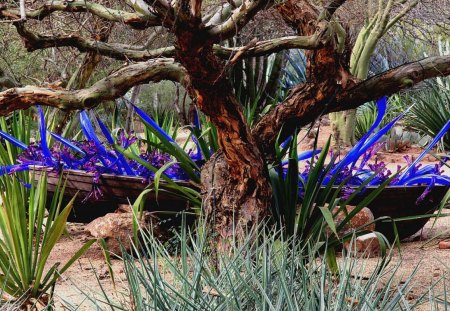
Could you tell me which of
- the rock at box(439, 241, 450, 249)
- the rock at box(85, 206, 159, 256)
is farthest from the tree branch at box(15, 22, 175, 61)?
the rock at box(439, 241, 450, 249)

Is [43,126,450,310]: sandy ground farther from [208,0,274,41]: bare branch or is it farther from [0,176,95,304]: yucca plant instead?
[208,0,274,41]: bare branch

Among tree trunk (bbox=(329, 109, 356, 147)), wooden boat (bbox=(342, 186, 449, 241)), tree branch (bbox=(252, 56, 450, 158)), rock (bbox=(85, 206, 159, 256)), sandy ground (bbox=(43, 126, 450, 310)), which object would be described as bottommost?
tree trunk (bbox=(329, 109, 356, 147))

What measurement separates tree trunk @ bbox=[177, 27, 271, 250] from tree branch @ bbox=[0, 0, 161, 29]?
1.30 feet

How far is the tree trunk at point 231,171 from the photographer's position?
4.01 metres

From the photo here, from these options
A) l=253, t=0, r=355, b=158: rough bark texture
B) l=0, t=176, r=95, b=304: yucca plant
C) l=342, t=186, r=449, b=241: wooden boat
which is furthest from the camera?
l=342, t=186, r=449, b=241: wooden boat

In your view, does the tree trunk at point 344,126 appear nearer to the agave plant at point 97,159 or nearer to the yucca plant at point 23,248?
the agave plant at point 97,159

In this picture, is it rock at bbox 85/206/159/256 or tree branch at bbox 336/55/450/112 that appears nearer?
tree branch at bbox 336/55/450/112

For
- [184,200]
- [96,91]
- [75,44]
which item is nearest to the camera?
[96,91]

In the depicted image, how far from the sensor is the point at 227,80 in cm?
401

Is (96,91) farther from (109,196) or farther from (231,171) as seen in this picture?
(109,196)

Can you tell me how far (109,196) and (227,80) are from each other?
5.56 ft

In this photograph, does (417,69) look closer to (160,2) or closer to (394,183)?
(394,183)

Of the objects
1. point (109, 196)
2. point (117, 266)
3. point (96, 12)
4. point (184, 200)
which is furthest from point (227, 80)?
point (109, 196)

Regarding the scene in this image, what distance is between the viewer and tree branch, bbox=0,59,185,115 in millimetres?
4016
